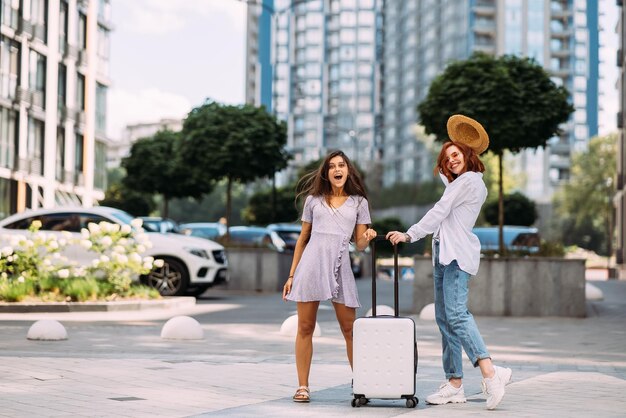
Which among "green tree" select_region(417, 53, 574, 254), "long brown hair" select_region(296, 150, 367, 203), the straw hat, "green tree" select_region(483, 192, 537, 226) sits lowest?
"long brown hair" select_region(296, 150, 367, 203)

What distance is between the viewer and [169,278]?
22.0 metres

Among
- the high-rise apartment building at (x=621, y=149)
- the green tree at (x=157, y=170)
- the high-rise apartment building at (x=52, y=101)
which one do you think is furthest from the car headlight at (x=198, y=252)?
the high-rise apartment building at (x=621, y=149)

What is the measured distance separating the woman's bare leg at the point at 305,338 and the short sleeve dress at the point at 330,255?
8cm

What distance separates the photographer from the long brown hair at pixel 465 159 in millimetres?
8219

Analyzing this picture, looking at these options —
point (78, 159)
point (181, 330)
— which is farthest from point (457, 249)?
point (78, 159)

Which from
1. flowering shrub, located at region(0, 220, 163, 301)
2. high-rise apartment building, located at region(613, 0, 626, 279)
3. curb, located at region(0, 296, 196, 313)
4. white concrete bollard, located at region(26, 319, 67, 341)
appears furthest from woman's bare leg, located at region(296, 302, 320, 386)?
high-rise apartment building, located at region(613, 0, 626, 279)

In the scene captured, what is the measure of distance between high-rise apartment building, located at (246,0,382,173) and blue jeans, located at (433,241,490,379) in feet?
511

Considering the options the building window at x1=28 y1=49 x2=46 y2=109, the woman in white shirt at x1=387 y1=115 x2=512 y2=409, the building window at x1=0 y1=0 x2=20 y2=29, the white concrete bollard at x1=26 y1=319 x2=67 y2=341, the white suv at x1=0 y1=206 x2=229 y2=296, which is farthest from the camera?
the building window at x1=28 y1=49 x2=46 y2=109

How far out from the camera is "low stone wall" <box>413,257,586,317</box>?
1884 centimetres

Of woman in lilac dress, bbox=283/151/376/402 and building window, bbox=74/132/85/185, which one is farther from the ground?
building window, bbox=74/132/85/185

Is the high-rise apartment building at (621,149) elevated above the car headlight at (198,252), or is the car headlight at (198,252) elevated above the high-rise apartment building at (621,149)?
the high-rise apartment building at (621,149)

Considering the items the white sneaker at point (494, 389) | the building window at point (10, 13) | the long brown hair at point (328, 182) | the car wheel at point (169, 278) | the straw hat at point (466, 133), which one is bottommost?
the white sneaker at point (494, 389)

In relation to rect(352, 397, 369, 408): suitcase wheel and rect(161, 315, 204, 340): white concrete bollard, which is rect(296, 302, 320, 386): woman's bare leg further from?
rect(161, 315, 204, 340): white concrete bollard

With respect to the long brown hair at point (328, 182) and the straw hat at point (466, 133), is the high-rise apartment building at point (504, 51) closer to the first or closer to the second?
the straw hat at point (466, 133)
